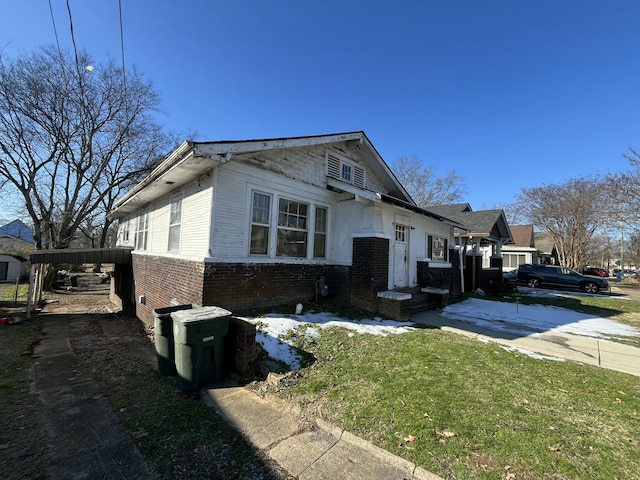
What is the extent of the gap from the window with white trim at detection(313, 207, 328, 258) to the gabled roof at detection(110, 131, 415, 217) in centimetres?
199

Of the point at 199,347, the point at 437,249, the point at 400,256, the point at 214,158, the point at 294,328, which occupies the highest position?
the point at 214,158

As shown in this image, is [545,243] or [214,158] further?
[545,243]

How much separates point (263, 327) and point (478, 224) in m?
14.6

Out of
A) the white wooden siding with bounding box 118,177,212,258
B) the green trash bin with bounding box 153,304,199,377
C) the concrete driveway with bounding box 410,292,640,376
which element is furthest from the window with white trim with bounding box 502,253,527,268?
the green trash bin with bounding box 153,304,199,377

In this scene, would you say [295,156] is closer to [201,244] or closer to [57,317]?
[201,244]

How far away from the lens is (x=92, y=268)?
1265 inches

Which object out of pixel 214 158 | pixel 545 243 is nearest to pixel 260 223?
pixel 214 158

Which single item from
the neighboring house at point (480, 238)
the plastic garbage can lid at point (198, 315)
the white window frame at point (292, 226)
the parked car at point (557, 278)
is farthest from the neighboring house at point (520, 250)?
the plastic garbage can lid at point (198, 315)

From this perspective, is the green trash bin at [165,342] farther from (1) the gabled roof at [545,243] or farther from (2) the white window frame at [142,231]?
(1) the gabled roof at [545,243]

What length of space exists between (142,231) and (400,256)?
10178 mm

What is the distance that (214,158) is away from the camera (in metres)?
5.72

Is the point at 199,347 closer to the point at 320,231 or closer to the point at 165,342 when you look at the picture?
the point at 165,342

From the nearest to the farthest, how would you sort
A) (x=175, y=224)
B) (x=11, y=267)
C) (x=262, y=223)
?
(x=262, y=223) → (x=175, y=224) → (x=11, y=267)

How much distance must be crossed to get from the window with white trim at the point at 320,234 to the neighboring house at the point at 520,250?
28026 mm
